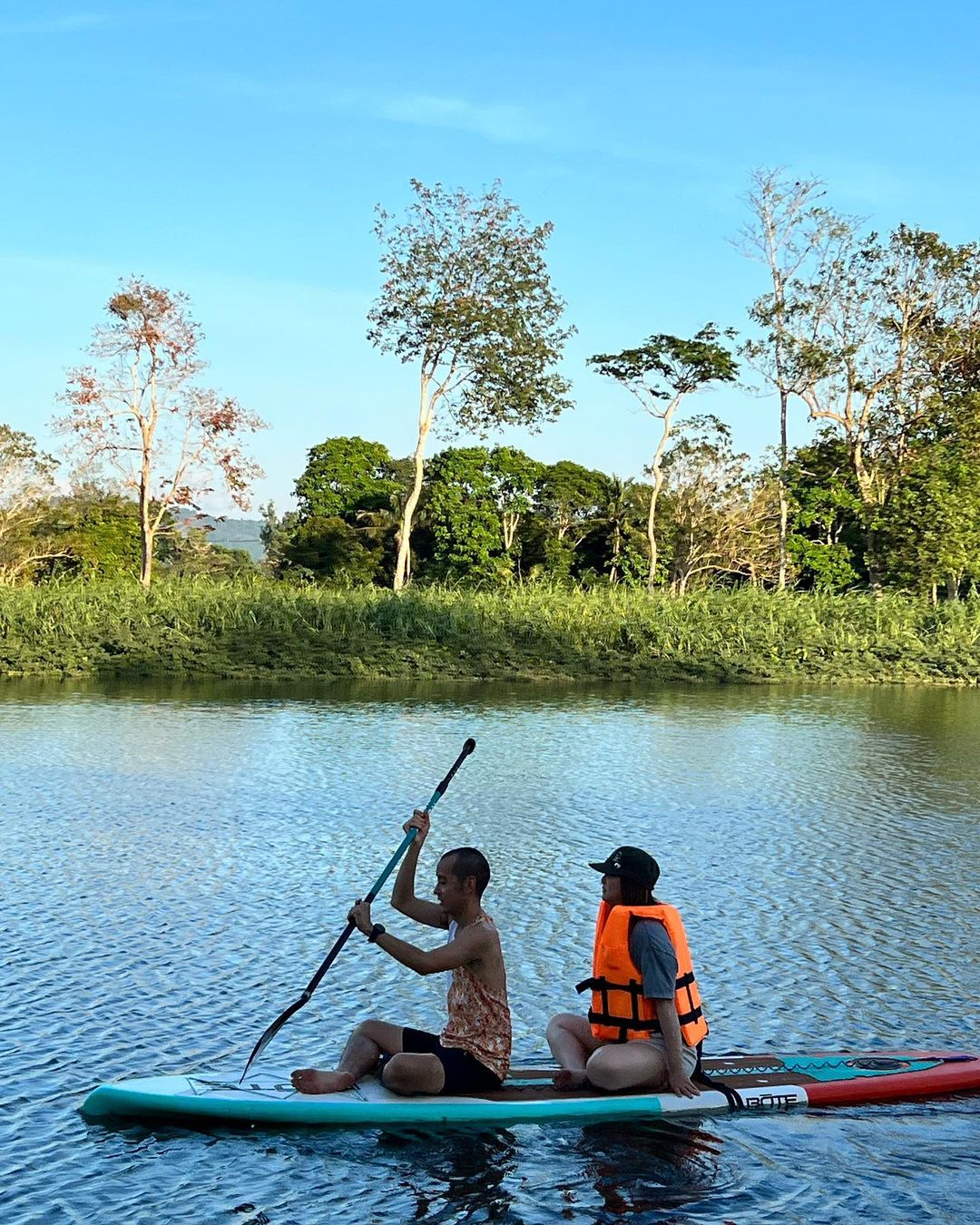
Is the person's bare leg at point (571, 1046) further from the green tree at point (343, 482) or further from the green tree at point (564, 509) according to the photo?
the green tree at point (343, 482)

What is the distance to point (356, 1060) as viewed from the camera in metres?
5.89

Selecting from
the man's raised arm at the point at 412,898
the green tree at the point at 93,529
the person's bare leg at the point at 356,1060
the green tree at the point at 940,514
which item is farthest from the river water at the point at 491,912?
the green tree at the point at 93,529

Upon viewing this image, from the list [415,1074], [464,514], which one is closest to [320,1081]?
[415,1074]

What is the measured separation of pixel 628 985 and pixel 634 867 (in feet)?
1.55

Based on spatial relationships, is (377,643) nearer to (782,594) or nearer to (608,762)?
(782,594)

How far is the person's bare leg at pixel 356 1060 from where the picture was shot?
5.78 metres

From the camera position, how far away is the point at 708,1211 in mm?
5211

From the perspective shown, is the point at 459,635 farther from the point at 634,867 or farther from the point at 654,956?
the point at 654,956

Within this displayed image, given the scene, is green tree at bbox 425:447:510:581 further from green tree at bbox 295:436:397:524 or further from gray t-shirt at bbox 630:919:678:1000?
gray t-shirt at bbox 630:919:678:1000

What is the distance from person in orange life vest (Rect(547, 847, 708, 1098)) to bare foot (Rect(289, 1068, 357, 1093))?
808mm

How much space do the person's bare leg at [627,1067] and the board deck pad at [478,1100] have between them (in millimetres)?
40

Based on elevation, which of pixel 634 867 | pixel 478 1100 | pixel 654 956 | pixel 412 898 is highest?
pixel 634 867

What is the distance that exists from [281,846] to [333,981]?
3.40m

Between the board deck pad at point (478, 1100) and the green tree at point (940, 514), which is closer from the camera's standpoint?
the board deck pad at point (478, 1100)
